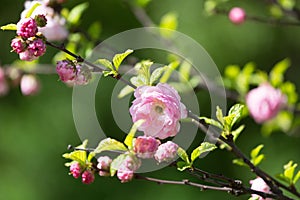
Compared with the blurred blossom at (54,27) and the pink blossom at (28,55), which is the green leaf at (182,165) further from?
the blurred blossom at (54,27)

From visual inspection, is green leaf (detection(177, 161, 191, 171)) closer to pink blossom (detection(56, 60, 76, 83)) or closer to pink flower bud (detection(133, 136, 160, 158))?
pink flower bud (detection(133, 136, 160, 158))

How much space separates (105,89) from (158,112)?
2.06m

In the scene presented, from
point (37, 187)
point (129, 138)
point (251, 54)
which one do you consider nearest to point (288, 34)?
point (251, 54)

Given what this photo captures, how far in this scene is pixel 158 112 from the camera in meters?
0.72

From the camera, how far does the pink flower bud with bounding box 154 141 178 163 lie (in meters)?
0.69

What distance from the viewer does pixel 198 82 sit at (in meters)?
1.28

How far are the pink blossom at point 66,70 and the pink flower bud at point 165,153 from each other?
13 cm

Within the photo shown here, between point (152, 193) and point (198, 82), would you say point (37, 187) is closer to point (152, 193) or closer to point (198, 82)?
point (152, 193)

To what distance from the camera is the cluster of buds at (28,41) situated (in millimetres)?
709

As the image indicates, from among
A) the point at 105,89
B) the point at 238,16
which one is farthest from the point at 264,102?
the point at 105,89

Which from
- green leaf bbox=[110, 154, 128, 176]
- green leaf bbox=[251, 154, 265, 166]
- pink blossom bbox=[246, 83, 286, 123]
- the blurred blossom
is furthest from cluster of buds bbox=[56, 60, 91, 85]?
pink blossom bbox=[246, 83, 286, 123]

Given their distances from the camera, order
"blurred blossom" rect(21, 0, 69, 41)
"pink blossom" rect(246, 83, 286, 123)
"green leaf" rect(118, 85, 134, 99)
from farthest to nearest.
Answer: "pink blossom" rect(246, 83, 286, 123) < "blurred blossom" rect(21, 0, 69, 41) < "green leaf" rect(118, 85, 134, 99)

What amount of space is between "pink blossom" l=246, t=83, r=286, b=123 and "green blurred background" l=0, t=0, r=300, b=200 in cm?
139

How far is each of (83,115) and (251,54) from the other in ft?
6.81
